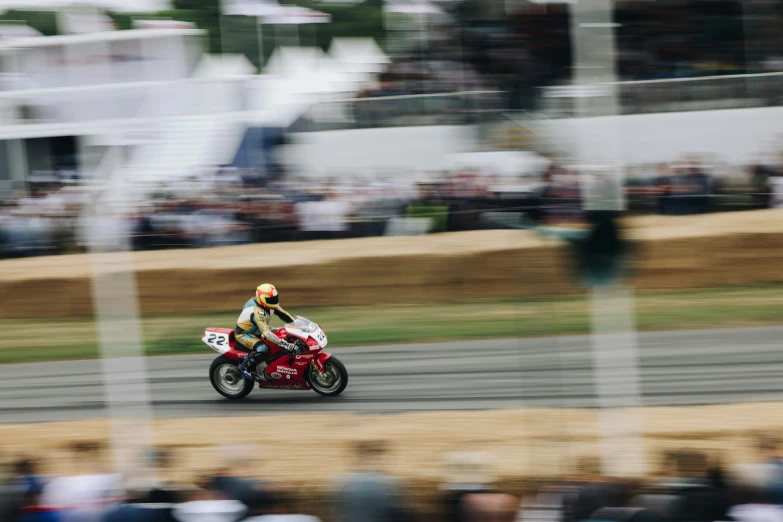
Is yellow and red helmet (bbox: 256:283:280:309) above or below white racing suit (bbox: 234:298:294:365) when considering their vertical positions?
above

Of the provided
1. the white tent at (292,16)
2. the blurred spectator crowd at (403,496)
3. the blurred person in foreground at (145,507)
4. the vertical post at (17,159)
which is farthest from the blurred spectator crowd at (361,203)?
the blurred person in foreground at (145,507)

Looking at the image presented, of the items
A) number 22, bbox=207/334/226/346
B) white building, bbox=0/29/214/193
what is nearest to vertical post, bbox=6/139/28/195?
white building, bbox=0/29/214/193

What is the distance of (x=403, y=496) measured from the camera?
5.37 meters

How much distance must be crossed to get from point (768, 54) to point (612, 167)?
1339 centimetres

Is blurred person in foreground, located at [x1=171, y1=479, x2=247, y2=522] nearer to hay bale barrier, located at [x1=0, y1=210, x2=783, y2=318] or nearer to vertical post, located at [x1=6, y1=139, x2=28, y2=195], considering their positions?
hay bale barrier, located at [x1=0, y1=210, x2=783, y2=318]

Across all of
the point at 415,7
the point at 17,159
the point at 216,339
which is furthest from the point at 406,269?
the point at 17,159

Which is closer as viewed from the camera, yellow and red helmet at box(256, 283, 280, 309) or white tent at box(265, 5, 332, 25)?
yellow and red helmet at box(256, 283, 280, 309)

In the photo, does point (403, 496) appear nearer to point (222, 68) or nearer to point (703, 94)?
point (703, 94)

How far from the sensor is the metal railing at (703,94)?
744 inches

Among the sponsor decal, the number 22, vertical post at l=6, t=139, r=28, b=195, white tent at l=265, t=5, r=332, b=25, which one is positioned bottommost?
the sponsor decal

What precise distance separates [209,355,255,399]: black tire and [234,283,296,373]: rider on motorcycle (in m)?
0.25

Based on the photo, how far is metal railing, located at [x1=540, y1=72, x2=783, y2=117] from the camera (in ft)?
62.0

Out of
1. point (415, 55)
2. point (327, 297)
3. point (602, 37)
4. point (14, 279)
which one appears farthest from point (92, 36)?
point (602, 37)

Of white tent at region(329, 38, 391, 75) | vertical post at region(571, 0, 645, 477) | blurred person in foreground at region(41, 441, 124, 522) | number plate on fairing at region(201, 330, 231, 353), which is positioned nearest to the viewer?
blurred person in foreground at region(41, 441, 124, 522)
